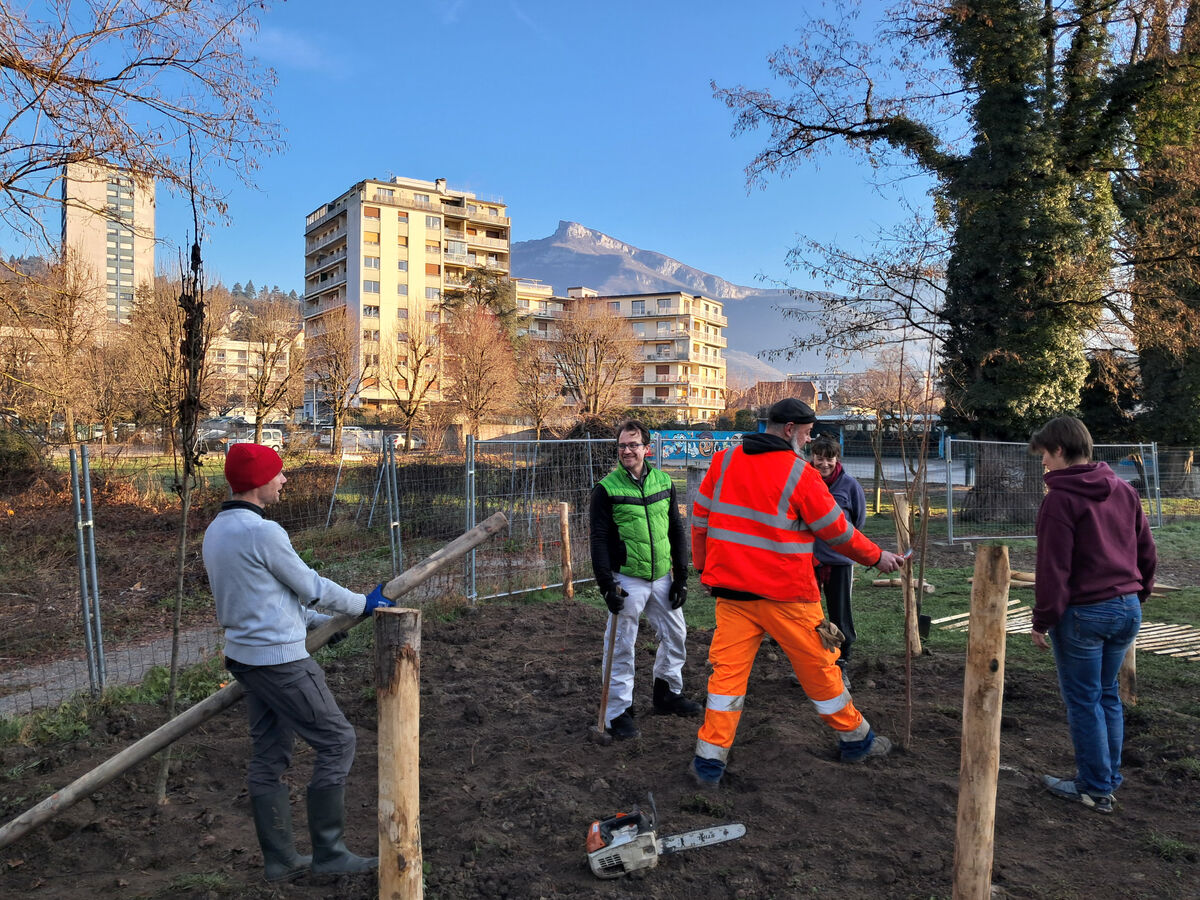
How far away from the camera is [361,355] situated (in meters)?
46.1

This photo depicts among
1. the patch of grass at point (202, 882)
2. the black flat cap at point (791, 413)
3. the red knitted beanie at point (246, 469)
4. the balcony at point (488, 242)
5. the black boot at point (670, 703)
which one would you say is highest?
the balcony at point (488, 242)

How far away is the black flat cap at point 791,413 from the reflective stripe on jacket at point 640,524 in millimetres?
1240

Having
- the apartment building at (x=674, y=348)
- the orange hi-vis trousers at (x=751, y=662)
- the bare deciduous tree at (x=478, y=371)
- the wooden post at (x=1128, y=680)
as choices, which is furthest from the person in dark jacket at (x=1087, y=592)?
the apartment building at (x=674, y=348)

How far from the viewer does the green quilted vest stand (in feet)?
16.6

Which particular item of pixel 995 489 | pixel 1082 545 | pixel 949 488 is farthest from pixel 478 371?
pixel 1082 545

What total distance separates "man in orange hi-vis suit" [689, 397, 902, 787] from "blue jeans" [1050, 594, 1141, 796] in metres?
0.88

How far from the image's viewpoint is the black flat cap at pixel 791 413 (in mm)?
4156

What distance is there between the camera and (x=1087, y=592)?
3.75 meters

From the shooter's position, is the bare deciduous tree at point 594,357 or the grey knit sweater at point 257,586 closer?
Result: the grey knit sweater at point 257,586

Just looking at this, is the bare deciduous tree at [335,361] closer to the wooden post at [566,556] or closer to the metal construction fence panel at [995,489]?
the metal construction fence panel at [995,489]

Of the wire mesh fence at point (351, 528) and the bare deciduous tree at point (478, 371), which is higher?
the bare deciduous tree at point (478, 371)

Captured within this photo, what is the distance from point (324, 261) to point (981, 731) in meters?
84.3

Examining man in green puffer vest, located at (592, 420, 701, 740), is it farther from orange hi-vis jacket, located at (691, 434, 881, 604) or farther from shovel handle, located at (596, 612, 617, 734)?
orange hi-vis jacket, located at (691, 434, 881, 604)

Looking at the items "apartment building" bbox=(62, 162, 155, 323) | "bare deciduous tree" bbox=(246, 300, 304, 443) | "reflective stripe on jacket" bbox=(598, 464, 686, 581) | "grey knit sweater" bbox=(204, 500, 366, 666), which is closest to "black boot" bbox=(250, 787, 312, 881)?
"grey knit sweater" bbox=(204, 500, 366, 666)
